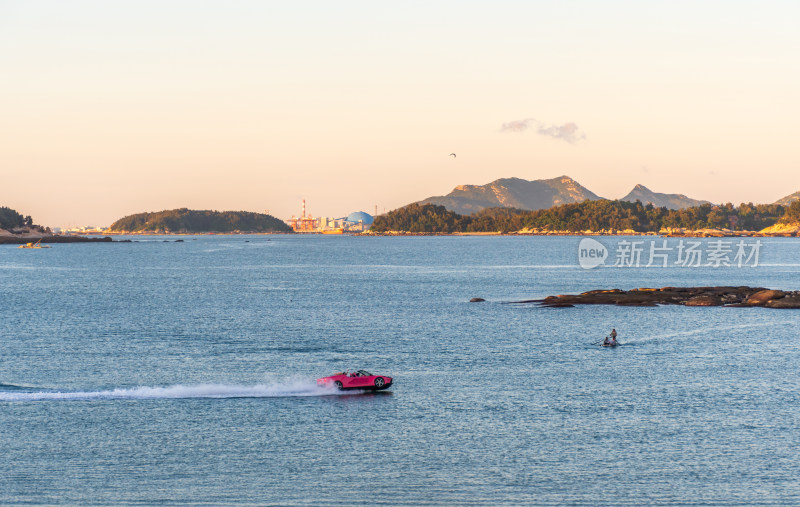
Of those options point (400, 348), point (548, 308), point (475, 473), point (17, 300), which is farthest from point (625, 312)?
point (17, 300)

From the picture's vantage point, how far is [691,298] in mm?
125000

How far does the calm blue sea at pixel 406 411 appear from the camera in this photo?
41.1 metres

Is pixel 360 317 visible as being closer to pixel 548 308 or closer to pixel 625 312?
pixel 548 308

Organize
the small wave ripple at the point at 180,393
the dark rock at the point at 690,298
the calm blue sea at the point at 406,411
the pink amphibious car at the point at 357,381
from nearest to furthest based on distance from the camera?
1. the calm blue sea at the point at 406,411
2. the small wave ripple at the point at 180,393
3. the pink amphibious car at the point at 357,381
4. the dark rock at the point at 690,298

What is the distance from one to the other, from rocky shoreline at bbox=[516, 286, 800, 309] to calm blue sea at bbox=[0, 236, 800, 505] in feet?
34.5

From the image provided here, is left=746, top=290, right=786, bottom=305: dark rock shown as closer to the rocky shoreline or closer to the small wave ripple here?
the rocky shoreline

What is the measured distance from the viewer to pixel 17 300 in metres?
136

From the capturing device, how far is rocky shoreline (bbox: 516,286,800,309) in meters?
119

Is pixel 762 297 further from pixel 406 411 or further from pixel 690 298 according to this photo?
pixel 406 411

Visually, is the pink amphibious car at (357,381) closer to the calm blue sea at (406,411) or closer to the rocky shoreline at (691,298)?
the calm blue sea at (406,411)

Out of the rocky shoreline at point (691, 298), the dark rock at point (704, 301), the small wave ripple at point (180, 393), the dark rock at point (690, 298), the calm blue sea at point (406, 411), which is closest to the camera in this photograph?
the calm blue sea at point (406, 411)

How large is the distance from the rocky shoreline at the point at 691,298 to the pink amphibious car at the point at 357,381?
204 feet

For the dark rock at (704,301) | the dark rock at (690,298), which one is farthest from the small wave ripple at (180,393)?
the dark rock at (704,301)

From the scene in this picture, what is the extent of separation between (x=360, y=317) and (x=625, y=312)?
120 feet
